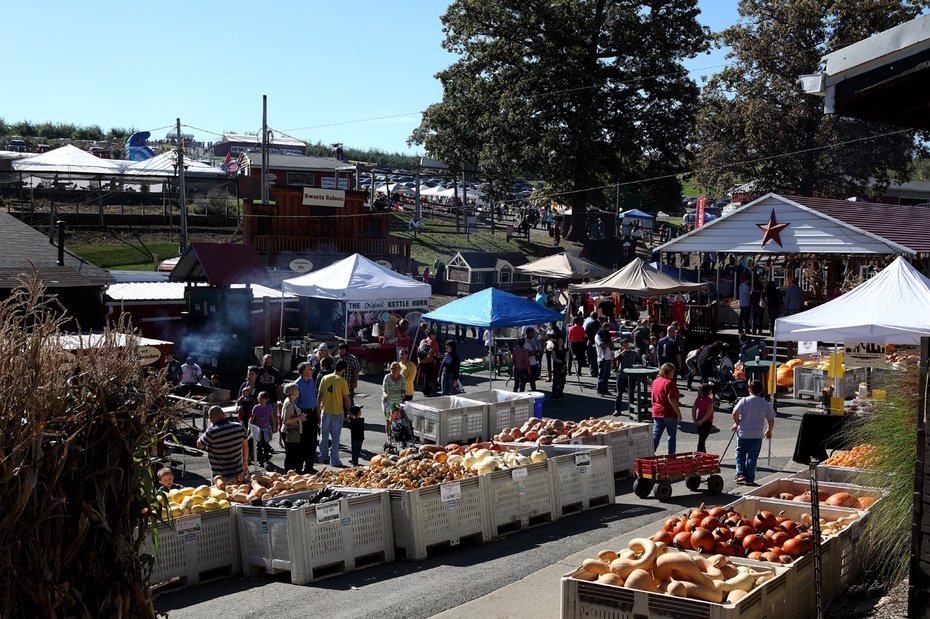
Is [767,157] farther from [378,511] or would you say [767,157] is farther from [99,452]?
[99,452]

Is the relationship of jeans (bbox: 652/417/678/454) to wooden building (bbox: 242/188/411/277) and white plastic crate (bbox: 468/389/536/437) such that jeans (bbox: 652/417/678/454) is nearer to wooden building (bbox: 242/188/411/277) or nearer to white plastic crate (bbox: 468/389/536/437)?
white plastic crate (bbox: 468/389/536/437)

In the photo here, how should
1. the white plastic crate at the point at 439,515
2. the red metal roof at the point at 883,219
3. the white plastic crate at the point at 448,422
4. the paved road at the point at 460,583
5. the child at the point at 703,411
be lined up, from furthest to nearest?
the red metal roof at the point at 883,219 < the white plastic crate at the point at 448,422 < the child at the point at 703,411 < the white plastic crate at the point at 439,515 < the paved road at the point at 460,583

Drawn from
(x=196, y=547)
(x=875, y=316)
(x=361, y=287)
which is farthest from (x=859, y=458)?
Answer: (x=361, y=287)

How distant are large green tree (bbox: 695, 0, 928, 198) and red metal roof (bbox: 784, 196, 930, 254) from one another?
1344 centimetres

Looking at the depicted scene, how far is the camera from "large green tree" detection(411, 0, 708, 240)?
47.2m

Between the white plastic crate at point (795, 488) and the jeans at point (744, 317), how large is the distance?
1880cm

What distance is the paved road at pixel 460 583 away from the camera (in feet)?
29.0

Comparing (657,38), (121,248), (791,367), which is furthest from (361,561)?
(657,38)

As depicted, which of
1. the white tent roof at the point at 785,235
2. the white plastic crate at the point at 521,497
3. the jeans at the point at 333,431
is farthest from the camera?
the white tent roof at the point at 785,235

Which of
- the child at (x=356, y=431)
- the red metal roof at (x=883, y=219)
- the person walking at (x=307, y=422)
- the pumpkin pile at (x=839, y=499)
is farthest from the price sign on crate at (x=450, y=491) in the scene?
the red metal roof at (x=883, y=219)

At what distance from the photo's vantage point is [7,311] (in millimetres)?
4934

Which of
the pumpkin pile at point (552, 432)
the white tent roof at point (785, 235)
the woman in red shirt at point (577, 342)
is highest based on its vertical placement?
the white tent roof at point (785, 235)

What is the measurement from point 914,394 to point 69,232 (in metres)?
41.4

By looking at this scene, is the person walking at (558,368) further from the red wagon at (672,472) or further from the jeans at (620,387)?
the red wagon at (672,472)
